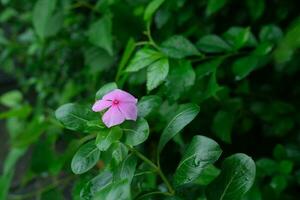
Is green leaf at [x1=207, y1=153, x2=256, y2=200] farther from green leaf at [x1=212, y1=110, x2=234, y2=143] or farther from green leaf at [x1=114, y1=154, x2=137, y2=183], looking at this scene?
green leaf at [x1=212, y1=110, x2=234, y2=143]

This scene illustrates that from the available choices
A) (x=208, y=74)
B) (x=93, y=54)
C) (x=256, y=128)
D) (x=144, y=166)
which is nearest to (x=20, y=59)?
(x=93, y=54)

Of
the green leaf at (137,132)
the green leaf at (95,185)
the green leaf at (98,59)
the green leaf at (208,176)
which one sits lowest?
the green leaf at (208,176)

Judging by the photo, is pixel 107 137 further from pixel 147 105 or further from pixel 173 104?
pixel 173 104

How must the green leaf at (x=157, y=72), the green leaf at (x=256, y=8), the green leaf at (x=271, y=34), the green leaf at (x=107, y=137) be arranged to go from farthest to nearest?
the green leaf at (x=256, y=8) → the green leaf at (x=271, y=34) → the green leaf at (x=157, y=72) → the green leaf at (x=107, y=137)

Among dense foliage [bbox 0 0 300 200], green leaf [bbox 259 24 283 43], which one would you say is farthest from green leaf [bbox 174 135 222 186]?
green leaf [bbox 259 24 283 43]

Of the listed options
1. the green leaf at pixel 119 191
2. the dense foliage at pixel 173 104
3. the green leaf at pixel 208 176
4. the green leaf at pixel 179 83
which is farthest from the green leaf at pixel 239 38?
the green leaf at pixel 119 191

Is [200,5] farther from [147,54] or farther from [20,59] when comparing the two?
[20,59]

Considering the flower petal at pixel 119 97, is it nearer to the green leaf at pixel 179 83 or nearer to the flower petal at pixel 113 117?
the flower petal at pixel 113 117
